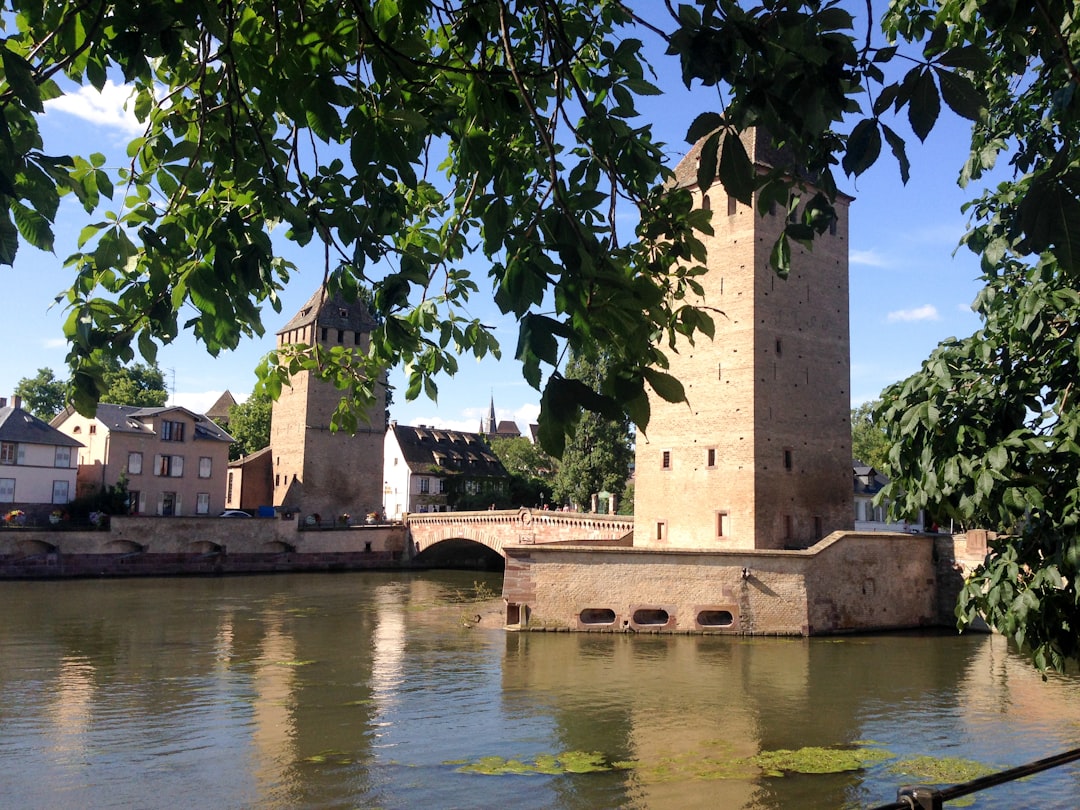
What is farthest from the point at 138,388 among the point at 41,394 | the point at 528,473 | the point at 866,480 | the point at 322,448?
the point at 866,480

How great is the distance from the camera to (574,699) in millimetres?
16516

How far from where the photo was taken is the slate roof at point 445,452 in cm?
5903

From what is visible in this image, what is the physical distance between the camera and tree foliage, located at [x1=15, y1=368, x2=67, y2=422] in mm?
59344

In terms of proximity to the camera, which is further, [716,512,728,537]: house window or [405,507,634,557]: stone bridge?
[405,507,634,557]: stone bridge

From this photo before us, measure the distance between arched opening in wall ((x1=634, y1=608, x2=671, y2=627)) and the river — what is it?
2.24 ft

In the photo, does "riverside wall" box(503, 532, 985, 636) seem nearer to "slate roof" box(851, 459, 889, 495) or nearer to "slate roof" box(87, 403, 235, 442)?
"slate roof" box(851, 459, 889, 495)

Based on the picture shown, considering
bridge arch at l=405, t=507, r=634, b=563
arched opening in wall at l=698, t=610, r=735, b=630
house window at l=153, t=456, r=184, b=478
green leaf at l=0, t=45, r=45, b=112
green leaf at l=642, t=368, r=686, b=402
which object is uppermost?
house window at l=153, t=456, r=184, b=478

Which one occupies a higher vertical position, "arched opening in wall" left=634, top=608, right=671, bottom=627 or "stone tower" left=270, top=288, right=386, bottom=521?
"stone tower" left=270, top=288, right=386, bottom=521

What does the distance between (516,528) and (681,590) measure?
1557cm

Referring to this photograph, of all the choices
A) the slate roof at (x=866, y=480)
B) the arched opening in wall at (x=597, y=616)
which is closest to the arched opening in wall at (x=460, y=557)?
the slate roof at (x=866, y=480)

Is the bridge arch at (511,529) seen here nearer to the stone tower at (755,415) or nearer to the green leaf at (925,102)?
the stone tower at (755,415)

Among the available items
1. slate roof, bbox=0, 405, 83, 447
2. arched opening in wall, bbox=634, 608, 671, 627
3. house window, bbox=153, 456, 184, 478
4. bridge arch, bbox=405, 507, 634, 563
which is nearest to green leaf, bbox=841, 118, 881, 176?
arched opening in wall, bbox=634, 608, 671, 627

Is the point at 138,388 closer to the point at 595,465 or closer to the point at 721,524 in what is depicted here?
the point at 595,465

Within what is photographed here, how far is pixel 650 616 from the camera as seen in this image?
79.3 feet
